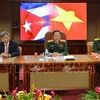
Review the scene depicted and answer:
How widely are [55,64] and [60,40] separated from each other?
102 centimetres

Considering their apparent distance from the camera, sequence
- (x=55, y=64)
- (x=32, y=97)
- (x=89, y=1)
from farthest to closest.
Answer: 1. (x=89, y=1)
2. (x=55, y=64)
3. (x=32, y=97)

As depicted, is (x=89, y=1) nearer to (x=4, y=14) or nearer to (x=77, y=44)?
(x=77, y=44)

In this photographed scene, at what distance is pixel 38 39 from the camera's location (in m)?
6.41

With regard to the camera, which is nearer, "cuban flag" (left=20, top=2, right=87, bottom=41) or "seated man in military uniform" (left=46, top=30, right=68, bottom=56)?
"seated man in military uniform" (left=46, top=30, right=68, bottom=56)

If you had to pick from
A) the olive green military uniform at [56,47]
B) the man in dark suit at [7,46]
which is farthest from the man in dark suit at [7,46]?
the olive green military uniform at [56,47]

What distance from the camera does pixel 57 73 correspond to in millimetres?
3762

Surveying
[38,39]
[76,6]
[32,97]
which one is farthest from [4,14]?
[32,97]

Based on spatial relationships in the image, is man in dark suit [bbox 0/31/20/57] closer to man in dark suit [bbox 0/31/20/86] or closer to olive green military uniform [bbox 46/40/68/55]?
man in dark suit [bbox 0/31/20/86]

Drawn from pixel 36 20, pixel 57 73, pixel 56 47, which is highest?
pixel 36 20

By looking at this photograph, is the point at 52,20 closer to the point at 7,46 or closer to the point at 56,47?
the point at 56,47

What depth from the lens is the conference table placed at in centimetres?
371

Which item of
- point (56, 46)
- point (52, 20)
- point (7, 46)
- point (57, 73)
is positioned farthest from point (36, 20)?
point (57, 73)

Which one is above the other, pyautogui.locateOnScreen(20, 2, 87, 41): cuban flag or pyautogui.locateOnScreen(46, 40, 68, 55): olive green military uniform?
pyautogui.locateOnScreen(20, 2, 87, 41): cuban flag

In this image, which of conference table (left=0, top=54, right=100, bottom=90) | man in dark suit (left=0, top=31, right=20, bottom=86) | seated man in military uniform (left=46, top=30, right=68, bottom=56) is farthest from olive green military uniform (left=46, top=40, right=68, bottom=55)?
conference table (left=0, top=54, right=100, bottom=90)
